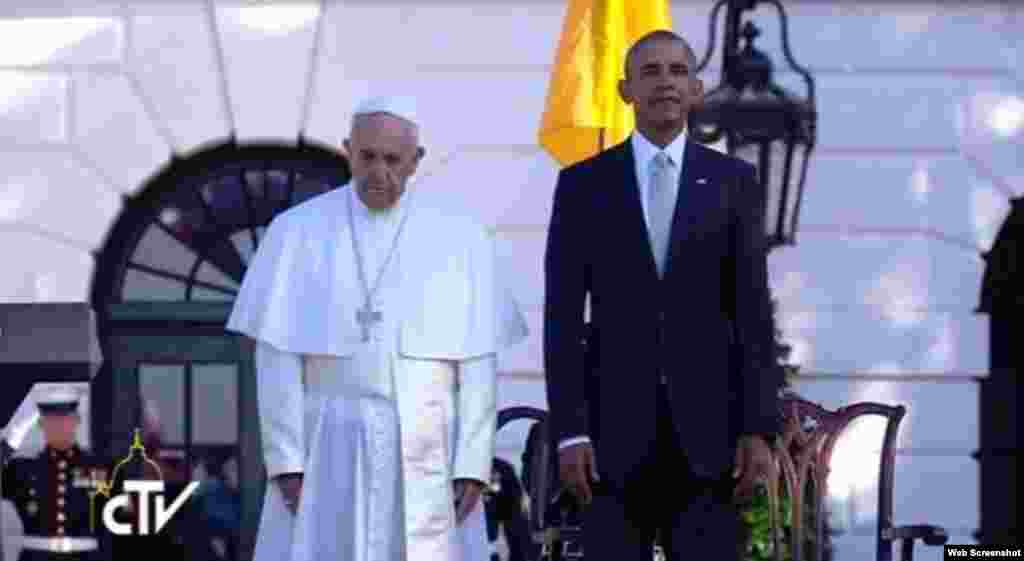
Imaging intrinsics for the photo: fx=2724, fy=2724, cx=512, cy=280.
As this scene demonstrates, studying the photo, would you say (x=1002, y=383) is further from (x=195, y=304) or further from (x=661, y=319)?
(x=661, y=319)

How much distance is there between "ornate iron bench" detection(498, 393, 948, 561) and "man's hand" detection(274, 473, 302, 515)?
969 mm

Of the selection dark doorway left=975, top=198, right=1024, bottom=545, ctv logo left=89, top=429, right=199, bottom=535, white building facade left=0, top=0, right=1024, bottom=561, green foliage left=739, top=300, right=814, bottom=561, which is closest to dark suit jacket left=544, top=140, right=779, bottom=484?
green foliage left=739, top=300, right=814, bottom=561

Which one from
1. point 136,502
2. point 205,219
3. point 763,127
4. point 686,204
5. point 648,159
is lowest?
point 136,502

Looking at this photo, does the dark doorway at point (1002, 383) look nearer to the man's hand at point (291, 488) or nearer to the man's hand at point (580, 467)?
the man's hand at point (291, 488)

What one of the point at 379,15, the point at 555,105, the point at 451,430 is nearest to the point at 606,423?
the point at 451,430

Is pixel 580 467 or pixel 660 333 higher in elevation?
pixel 660 333

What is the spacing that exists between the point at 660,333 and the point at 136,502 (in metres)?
5.62

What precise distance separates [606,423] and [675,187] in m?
0.59

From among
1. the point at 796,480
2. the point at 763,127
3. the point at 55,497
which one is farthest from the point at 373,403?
the point at 55,497

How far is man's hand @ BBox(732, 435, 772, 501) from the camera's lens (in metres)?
6.35

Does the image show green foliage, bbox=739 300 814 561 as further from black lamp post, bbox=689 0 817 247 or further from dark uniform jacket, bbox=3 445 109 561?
dark uniform jacket, bbox=3 445 109 561

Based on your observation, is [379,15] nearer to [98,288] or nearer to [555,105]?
[98,288]

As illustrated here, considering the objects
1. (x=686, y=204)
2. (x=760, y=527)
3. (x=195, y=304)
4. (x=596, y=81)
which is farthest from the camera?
(x=195, y=304)

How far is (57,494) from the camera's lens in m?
11.3
